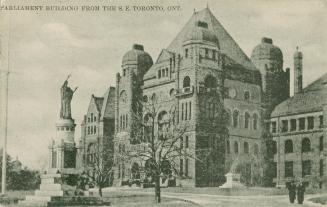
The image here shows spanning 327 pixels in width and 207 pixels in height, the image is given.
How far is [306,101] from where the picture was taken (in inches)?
1586

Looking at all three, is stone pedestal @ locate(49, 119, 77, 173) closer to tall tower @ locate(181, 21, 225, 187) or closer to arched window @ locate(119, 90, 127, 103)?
tall tower @ locate(181, 21, 225, 187)

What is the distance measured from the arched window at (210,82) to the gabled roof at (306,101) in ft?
18.0

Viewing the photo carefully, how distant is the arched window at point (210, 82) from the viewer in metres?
38.9

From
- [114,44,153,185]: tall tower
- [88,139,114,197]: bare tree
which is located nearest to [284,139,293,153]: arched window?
[114,44,153,185]: tall tower

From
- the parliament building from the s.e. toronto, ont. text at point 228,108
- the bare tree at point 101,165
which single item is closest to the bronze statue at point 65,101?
the bare tree at point 101,165

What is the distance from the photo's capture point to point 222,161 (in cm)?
3859

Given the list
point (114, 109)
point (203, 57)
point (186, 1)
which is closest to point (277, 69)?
point (203, 57)

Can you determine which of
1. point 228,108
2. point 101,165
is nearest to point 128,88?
point 101,165

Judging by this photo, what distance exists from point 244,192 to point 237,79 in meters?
13.4

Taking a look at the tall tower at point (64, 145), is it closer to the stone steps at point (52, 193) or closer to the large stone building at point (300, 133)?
the stone steps at point (52, 193)

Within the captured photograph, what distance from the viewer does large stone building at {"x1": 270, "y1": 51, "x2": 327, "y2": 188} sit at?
126 ft

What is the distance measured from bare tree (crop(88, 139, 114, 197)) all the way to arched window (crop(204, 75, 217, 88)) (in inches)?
288

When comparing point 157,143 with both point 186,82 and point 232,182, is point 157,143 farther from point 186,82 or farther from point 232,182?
point 186,82

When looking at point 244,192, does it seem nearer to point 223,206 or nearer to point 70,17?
point 223,206
